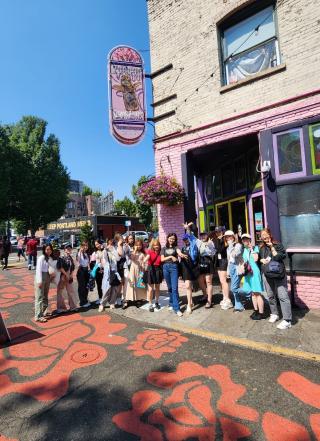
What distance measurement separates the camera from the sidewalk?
438 cm

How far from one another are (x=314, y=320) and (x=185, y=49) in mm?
7171

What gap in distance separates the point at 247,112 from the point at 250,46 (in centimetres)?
173

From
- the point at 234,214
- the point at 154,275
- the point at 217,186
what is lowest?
the point at 154,275

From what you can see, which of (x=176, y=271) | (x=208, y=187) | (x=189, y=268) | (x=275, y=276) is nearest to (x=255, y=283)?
(x=275, y=276)

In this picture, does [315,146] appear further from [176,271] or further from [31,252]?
[31,252]

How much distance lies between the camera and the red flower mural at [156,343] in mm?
4473

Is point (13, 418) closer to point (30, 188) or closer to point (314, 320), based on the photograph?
point (314, 320)

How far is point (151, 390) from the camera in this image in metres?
3.46

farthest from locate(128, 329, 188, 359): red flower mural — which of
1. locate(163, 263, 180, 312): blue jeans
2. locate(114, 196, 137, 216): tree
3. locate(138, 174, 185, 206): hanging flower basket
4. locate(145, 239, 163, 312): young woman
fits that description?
locate(114, 196, 137, 216): tree

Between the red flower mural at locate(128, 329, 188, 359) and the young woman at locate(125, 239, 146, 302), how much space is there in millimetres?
1543

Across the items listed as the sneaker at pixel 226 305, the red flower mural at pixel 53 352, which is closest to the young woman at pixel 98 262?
the red flower mural at pixel 53 352

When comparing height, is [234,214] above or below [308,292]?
above

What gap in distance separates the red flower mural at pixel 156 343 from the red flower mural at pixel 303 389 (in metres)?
1.64

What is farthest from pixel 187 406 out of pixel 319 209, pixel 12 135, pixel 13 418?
pixel 12 135
